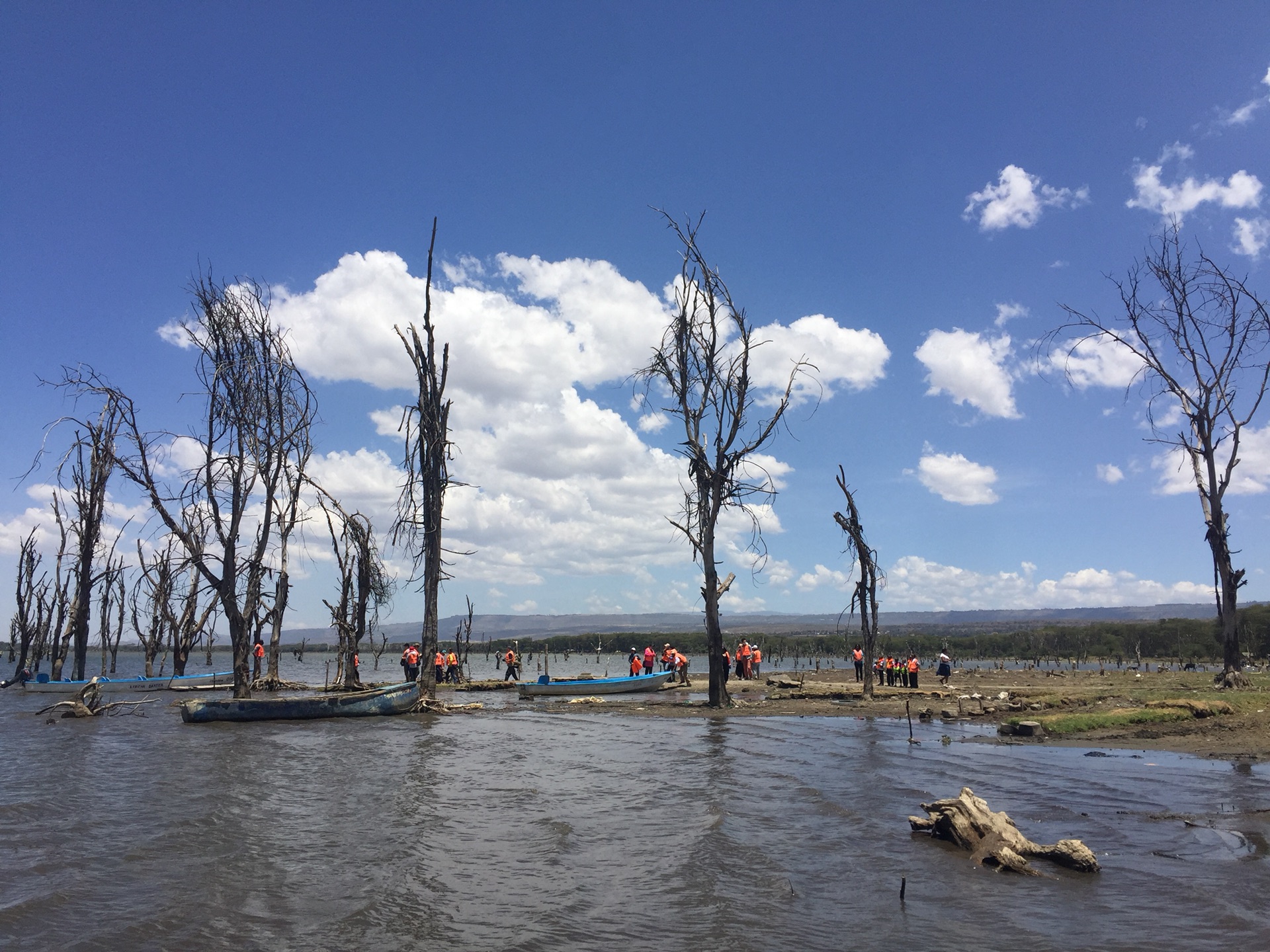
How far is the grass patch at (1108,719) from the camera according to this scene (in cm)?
1692

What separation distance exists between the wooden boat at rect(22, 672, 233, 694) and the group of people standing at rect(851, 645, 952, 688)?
29072mm

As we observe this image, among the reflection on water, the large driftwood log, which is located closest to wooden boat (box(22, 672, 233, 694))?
the reflection on water

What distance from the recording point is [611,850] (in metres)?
8.70

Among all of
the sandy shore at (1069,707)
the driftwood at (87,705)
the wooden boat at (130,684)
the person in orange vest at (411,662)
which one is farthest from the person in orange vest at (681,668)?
the wooden boat at (130,684)

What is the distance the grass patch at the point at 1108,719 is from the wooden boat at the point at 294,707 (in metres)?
16.6

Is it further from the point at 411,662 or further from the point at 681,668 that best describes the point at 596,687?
the point at 411,662

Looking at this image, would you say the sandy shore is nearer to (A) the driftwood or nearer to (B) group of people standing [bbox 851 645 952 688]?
(B) group of people standing [bbox 851 645 952 688]

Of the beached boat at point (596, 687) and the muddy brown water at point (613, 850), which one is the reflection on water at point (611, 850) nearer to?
the muddy brown water at point (613, 850)

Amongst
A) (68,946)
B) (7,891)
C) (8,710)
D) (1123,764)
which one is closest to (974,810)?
(1123,764)

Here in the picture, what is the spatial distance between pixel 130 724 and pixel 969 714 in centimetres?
2273

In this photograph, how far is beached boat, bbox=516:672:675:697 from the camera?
3012 centimetres

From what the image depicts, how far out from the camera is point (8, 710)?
2730 cm

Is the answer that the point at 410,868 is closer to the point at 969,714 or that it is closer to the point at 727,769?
the point at 727,769

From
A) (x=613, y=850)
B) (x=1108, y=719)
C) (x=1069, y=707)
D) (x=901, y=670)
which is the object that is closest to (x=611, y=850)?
(x=613, y=850)
